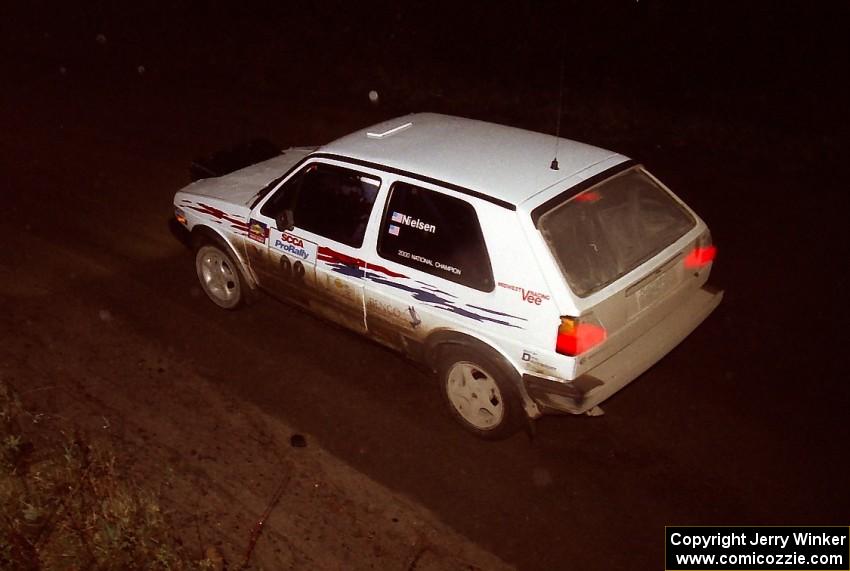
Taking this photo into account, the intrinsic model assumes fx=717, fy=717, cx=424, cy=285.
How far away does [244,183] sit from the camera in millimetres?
6320

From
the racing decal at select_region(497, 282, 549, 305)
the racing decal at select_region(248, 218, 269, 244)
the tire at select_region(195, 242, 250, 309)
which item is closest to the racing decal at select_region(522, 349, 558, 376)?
the racing decal at select_region(497, 282, 549, 305)

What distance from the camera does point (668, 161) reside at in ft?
30.5

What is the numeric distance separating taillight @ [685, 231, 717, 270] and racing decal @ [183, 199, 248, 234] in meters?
3.44

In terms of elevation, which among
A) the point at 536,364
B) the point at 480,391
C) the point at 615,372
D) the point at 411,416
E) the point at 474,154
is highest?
the point at 474,154

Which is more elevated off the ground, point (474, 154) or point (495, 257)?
point (474, 154)

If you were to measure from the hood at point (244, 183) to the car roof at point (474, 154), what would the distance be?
2.89 feet

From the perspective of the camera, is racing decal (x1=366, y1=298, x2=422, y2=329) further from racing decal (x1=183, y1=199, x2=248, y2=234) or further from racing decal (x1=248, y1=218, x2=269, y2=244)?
racing decal (x1=183, y1=199, x2=248, y2=234)

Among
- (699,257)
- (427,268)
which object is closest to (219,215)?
(427,268)

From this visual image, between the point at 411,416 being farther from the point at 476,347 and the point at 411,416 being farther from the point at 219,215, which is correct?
the point at 219,215

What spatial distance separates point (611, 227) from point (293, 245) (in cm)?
242

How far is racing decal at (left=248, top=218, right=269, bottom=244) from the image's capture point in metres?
5.75

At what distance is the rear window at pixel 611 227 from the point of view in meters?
4.36

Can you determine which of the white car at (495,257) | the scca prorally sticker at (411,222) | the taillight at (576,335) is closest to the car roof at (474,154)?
the white car at (495,257)

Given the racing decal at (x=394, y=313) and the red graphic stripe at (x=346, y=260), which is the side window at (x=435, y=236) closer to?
the red graphic stripe at (x=346, y=260)
